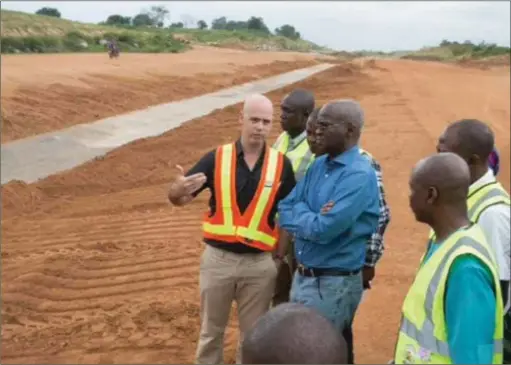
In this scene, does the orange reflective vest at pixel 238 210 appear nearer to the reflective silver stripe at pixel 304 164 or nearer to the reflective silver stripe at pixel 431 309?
the reflective silver stripe at pixel 304 164

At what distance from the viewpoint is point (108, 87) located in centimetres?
2405

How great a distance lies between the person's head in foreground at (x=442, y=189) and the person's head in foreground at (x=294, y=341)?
83 cm

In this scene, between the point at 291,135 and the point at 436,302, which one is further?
the point at 291,135

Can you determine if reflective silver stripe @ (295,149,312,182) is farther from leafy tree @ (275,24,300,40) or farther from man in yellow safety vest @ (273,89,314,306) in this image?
leafy tree @ (275,24,300,40)

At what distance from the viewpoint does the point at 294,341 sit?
1.99m

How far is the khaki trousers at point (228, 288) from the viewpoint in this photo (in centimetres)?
422

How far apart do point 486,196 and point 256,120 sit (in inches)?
53.6

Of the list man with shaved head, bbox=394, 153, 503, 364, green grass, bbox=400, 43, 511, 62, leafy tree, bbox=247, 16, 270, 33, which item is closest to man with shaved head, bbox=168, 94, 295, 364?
man with shaved head, bbox=394, 153, 503, 364

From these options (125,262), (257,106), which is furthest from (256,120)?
(125,262)

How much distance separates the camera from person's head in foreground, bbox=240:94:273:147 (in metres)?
4.14

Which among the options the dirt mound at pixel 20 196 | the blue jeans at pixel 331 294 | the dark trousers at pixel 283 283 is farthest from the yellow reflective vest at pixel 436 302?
the dirt mound at pixel 20 196

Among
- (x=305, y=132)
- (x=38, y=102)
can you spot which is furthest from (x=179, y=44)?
(x=305, y=132)

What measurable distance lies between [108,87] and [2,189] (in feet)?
43.9

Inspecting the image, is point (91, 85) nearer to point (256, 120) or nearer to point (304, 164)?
point (304, 164)
